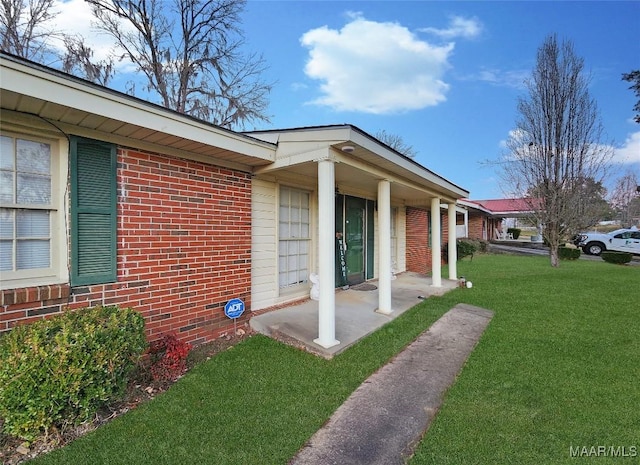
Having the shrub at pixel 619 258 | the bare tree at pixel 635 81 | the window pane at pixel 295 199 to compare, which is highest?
the bare tree at pixel 635 81

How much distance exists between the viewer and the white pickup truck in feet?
53.1

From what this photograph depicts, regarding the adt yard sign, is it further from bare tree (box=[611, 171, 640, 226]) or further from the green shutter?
bare tree (box=[611, 171, 640, 226])

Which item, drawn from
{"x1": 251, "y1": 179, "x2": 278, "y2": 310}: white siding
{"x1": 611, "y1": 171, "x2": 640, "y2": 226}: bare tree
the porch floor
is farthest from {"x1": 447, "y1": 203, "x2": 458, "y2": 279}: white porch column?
{"x1": 611, "y1": 171, "x2": 640, "y2": 226}: bare tree

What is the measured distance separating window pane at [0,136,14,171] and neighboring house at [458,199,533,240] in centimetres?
1539

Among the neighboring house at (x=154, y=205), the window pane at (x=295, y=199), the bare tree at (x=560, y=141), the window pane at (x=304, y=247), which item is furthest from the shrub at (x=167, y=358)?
the bare tree at (x=560, y=141)

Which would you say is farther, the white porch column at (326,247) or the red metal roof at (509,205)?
the red metal roof at (509,205)

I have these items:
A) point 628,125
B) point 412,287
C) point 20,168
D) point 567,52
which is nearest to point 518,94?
point 567,52

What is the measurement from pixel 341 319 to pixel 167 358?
250 cm

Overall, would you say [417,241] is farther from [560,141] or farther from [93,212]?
[93,212]

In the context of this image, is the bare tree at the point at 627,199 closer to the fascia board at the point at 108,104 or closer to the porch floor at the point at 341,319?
the porch floor at the point at 341,319

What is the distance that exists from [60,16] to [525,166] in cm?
1793

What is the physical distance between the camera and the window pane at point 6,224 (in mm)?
2625

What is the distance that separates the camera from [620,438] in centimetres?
227

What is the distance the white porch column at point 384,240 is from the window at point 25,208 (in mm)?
Answer: 4141
